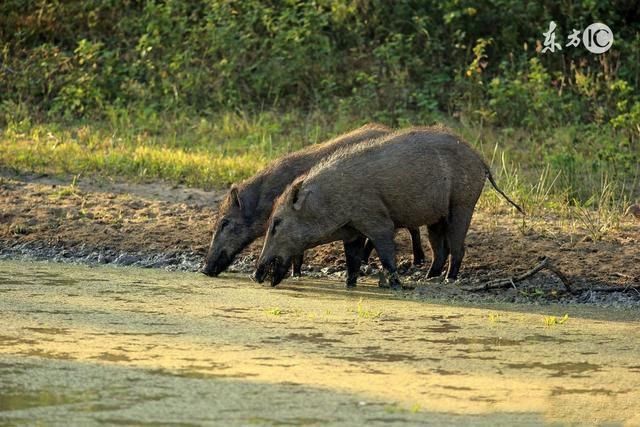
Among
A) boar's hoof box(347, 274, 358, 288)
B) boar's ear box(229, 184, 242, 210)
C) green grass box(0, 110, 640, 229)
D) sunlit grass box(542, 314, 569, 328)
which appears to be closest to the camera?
sunlit grass box(542, 314, 569, 328)

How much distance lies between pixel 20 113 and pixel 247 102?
101 inches

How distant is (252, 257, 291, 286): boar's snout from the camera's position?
959 centimetres

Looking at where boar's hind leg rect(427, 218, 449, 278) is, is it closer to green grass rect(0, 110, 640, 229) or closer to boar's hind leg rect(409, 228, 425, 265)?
boar's hind leg rect(409, 228, 425, 265)

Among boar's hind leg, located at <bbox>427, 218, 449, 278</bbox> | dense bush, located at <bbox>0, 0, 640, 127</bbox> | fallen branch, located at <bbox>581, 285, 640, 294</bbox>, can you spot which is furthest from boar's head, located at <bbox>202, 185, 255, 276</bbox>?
dense bush, located at <bbox>0, 0, 640, 127</bbox>

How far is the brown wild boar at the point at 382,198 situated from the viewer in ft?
31.6

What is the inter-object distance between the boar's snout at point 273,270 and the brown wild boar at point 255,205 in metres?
0.48

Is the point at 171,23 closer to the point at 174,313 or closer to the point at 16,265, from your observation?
the point at 16,265

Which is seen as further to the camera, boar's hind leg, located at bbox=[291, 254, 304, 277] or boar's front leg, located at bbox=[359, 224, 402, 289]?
boar's hind leg, located at bbox=[291, 254, 304, 277]

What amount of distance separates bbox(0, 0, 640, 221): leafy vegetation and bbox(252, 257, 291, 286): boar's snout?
3162 millimetres

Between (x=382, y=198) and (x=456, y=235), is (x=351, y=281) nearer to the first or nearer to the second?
(x=382, y=198)

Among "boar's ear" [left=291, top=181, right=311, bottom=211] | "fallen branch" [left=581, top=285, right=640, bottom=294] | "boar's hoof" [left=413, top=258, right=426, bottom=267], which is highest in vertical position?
"boar's ear" [left=291, top=181, right=311, bottom=211]

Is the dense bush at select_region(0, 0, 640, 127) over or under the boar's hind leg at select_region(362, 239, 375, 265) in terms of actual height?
over

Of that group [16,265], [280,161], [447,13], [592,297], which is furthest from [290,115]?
[592,297]

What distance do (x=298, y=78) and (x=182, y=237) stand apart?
17.7 feet
